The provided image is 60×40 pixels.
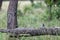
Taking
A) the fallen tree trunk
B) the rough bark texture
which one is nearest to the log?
the fallen tree trunk

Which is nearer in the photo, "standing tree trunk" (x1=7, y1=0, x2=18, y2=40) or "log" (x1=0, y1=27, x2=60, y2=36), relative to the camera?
"log" (x1=0, y1=27, x2=60, y2=36)

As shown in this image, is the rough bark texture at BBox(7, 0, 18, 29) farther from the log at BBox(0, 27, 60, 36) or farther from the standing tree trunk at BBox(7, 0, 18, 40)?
the log at BBox(0, 27, 60, 36)

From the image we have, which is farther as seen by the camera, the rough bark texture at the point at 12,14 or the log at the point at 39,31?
the rough bark texture at the point at 12,14

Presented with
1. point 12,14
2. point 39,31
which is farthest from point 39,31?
point 12,14

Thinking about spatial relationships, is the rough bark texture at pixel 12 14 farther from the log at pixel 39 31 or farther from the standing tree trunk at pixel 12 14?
the log at pixel 39 31

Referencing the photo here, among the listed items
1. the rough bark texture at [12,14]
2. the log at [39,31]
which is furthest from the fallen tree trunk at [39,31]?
the rough bark texture at [12,14]

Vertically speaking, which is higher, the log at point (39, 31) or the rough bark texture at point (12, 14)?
the rough bark texture at point (12, 14)

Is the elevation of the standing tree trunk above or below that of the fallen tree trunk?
above

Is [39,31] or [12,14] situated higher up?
[12,14]

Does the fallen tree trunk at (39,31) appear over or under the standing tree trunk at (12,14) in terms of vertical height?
under

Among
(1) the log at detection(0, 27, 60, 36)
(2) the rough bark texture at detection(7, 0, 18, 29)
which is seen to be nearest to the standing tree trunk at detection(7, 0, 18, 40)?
(2) the rough bark texture at detection(7, 0, 18, 29)

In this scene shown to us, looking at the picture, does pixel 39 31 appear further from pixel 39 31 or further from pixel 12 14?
pixel 12 14

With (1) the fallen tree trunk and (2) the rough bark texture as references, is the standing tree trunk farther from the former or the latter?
(1) the fallen tree trunk

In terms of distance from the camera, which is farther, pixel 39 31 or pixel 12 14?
pixel 12 14
